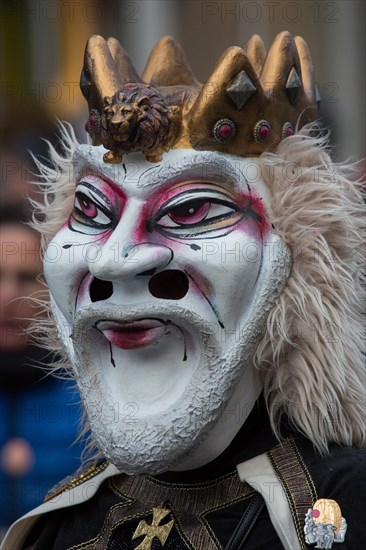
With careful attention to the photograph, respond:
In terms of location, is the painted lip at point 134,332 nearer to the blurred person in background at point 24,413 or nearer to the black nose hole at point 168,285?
the black nose hole at point 168,285

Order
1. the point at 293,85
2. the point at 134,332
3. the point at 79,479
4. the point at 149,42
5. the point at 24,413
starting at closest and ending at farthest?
the point at 134,332 < the point at 293,85 < the point at 79,479 < the point at 24,413 < the point at 149,42

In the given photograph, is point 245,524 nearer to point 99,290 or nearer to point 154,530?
point 154,530

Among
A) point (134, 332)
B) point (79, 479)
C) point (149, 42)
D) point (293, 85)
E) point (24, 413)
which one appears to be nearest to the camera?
point (134, 332)

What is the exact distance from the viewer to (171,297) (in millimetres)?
2088

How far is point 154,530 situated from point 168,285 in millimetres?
536

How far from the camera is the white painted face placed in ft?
6.67

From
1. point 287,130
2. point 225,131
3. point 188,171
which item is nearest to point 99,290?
point 188,171

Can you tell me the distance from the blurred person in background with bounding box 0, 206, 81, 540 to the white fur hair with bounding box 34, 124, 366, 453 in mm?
1387

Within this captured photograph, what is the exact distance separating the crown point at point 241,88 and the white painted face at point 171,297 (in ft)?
0.40

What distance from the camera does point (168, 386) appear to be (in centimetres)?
207

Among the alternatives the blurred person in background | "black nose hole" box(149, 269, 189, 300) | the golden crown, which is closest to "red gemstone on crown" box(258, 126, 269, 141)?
the golden crown

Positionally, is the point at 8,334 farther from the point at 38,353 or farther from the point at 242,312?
the point at 242,312

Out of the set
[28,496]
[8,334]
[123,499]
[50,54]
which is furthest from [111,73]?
[50,54]

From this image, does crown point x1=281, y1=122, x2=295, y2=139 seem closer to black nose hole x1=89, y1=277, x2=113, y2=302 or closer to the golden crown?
the golden crown
